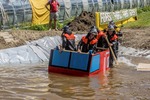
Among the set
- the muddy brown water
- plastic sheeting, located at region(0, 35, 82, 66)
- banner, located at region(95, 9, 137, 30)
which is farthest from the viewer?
banner, located at region(95, 9, 137, 30)

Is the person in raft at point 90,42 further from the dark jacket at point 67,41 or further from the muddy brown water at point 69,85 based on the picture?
the muddy brown water at point 69,85

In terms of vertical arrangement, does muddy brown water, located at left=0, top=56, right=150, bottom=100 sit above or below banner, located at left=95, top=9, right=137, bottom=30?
below

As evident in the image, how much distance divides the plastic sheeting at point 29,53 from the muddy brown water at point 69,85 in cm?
84

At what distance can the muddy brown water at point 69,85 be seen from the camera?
10.5 meters

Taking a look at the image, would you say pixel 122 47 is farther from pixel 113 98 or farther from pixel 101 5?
pixel 101 5

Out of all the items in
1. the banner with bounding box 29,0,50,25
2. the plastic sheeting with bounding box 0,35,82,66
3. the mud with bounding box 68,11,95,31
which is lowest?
the plastic sheeting with bounding box 0,35,82,66

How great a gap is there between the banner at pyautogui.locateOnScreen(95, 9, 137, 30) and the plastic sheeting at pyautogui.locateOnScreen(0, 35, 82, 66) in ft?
20.2

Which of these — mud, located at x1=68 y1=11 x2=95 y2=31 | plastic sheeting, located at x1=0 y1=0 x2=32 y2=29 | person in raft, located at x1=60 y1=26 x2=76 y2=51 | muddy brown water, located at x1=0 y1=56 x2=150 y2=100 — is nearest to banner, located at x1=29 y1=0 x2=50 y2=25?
plastic sheeting, located at x1=0 y1=0 x2=32 y2=29

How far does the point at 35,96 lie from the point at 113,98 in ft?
6.64

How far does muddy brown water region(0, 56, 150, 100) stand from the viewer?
1055 centimetres

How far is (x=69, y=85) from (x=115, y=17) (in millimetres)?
15467

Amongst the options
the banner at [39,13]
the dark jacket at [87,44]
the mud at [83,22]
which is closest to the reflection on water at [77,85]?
the dark jacket at [87,44]

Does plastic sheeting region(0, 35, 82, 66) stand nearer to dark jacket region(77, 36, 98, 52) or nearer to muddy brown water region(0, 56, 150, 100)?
muddy brown water region(0, 56, 150, 100)

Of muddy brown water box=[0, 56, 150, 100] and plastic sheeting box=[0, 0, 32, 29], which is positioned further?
plastic sheeting box=[0, 0, 32, 29]
